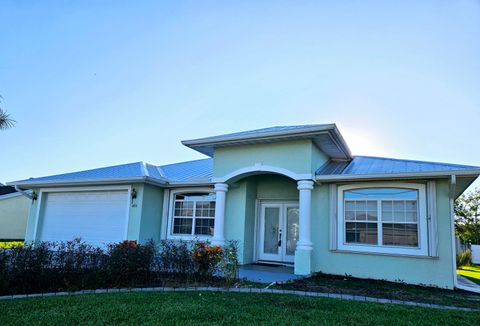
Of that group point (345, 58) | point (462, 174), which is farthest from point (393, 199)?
point (345, 58)

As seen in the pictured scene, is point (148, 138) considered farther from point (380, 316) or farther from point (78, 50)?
point (380, 316)

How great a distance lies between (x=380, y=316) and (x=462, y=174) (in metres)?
5.24

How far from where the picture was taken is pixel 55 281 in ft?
25.5

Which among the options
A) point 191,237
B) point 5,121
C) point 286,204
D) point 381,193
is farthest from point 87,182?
point 381,193

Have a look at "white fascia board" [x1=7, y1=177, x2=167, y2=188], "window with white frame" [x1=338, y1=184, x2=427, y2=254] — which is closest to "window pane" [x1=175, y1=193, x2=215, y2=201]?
"white fascia board" [x1=7, y1=177, x2=167, y2=188]

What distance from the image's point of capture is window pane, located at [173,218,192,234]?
13.4 metres

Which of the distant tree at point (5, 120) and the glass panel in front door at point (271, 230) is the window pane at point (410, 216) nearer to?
the glass panel in front door at point (271, 230)

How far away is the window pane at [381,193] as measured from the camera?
32.6 ft

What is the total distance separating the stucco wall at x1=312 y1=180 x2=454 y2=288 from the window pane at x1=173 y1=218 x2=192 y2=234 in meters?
4.99

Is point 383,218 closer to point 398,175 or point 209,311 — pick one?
point 398,175

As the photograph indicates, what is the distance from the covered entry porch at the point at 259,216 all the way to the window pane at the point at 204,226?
0.77 m

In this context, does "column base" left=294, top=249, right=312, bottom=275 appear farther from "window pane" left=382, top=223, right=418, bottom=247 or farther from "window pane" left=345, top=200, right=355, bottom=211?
"window pane" left=382, top=223, right=418, bottom=247

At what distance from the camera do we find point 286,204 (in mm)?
12711

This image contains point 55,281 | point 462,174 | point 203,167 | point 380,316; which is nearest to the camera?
point 380,316
